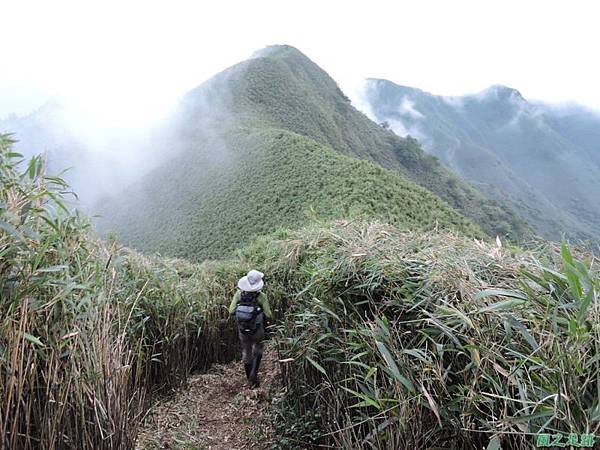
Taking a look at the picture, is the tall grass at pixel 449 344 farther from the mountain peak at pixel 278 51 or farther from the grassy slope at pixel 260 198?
the mountain peak at pixel 278 51

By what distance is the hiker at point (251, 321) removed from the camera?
3389 mm

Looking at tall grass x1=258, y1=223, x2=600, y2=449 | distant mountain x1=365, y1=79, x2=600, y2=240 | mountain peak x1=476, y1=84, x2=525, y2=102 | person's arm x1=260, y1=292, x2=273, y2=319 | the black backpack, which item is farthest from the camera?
mountain peak x1=476, y1=84, x2=525, y2=102

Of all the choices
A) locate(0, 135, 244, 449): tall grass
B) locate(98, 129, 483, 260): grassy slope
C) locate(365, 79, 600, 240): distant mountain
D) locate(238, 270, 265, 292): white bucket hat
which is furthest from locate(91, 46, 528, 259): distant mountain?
locate(365, 79, 600, 240): distant mountain

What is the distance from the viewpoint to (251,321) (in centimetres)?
338

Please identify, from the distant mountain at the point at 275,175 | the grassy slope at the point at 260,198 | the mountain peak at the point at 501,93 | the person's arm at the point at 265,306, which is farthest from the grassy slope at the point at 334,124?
the mountain peak at the point at 501,93

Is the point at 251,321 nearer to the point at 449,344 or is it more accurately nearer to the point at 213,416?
the point at 213,416

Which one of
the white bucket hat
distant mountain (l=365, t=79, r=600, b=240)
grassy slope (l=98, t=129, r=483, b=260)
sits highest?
the white bucket hat

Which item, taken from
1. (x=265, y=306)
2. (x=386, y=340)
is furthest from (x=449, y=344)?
(x=265, y=306)

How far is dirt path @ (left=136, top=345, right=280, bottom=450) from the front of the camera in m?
2.56

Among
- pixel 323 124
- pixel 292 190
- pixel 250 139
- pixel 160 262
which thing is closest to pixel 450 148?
pixel 323 124

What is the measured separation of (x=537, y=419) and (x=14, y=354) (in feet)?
5.46

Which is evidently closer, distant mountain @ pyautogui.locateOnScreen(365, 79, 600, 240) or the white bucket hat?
the white bucket hat

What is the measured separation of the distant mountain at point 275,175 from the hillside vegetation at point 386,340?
1.05 meters

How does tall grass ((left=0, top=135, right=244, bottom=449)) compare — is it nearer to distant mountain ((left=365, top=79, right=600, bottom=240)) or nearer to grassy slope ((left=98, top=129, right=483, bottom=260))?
grassy slope ((left=98, top=129, right=483, bottom=260))
